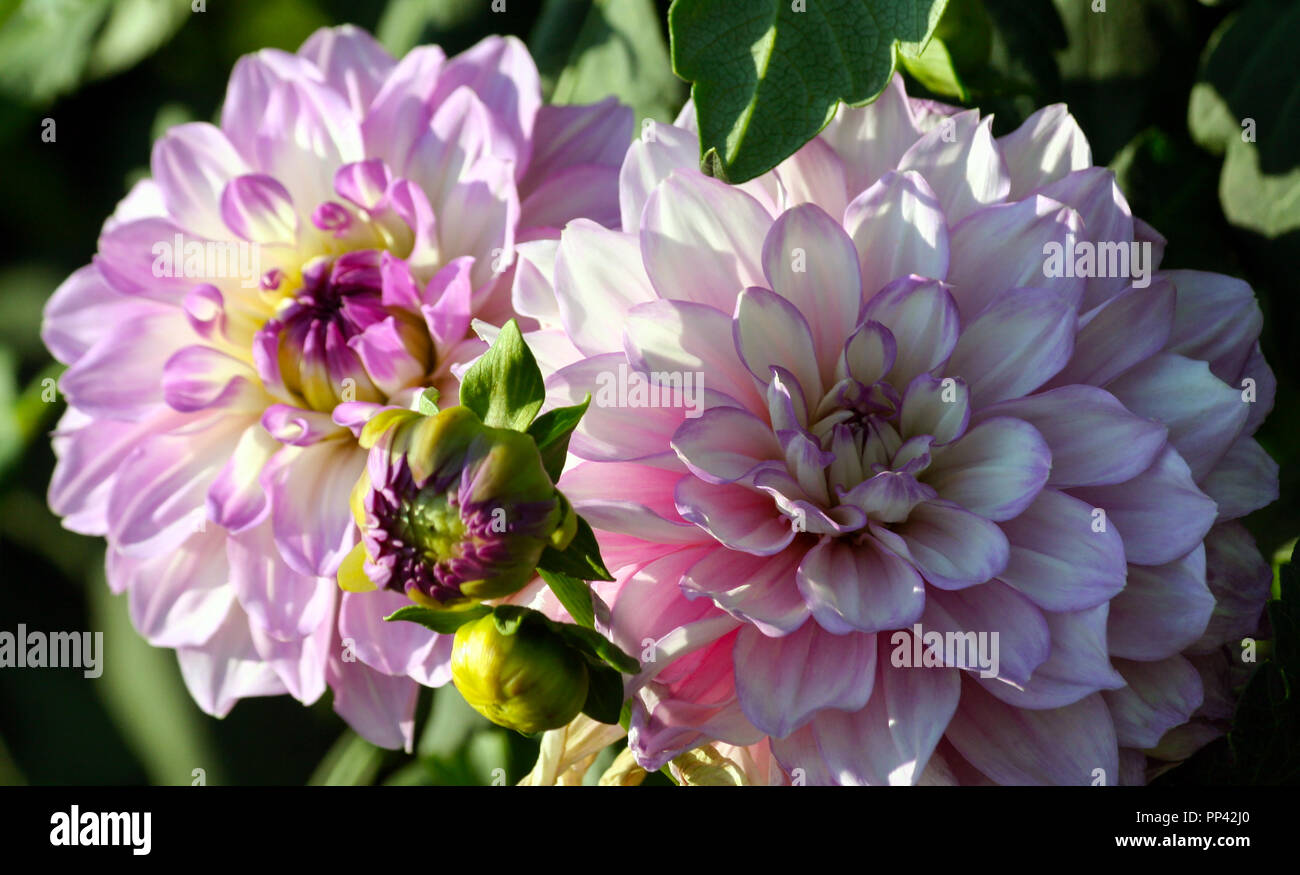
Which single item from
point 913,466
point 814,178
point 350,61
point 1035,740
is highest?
point 350,61

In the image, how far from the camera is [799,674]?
1.32 ft

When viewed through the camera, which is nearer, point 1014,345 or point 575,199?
point 1014,345

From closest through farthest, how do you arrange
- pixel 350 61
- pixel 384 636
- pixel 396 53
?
pixel 384 636, pixel 350 61, pixel 396 53

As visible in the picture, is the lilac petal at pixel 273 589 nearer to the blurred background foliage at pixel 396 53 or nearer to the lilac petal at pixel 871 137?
the blurred background foliage at pixel 396 53

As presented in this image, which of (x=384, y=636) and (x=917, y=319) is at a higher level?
(x=917, y=319)

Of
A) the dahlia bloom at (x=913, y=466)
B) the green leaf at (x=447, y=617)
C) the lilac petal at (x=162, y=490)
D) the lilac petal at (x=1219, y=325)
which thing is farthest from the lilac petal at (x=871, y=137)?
the lilac petal at (x=162, y=490)

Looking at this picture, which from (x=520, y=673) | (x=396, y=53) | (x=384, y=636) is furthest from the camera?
(x=396, y=53)

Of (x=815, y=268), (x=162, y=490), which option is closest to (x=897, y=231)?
(x=815, y=268)

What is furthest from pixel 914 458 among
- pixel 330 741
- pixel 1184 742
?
pixel 330 741

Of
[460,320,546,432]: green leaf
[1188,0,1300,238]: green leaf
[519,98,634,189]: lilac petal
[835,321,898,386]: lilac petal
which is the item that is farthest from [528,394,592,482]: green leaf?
[1188,0,1300,238]: green leaf

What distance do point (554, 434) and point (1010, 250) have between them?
18cm

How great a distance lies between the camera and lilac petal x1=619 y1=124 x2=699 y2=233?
0.43m

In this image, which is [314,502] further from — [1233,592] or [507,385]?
[1233,592]
